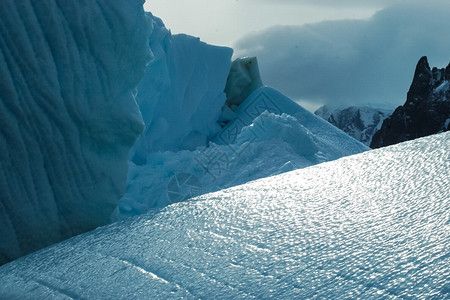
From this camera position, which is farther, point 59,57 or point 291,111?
point 291,111

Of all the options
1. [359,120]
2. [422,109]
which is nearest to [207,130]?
[422,109]

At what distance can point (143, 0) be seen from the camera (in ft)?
11.4

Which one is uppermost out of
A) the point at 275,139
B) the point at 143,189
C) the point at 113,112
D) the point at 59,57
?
the point at 59,57

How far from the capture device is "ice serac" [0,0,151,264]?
2.79 meters

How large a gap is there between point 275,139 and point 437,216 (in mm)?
4834

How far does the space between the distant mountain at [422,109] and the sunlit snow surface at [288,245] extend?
21592 millimetres

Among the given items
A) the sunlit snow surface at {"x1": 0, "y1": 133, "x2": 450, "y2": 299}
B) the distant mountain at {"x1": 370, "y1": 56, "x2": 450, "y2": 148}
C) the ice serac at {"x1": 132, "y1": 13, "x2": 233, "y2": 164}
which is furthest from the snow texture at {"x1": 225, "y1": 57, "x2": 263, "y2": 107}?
the distant mountain at {"x1": 370, "y1": 56, "x2": 450, "y2": 148}

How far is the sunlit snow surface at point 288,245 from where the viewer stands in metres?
1.31

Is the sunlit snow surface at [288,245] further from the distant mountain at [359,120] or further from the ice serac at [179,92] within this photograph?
the distant mountain at [359,120]

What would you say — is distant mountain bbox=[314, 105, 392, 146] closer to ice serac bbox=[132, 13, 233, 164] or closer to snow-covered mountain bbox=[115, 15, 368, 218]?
snow-covered mountain bbox=[115, 15, 368, 218]

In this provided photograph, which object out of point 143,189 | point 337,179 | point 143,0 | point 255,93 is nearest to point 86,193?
point 143,0

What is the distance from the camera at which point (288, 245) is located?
1.59 metres

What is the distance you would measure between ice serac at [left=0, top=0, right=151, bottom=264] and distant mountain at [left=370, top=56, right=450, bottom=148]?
21.1 metres

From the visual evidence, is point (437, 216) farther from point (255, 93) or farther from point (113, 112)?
point (255, 93)
